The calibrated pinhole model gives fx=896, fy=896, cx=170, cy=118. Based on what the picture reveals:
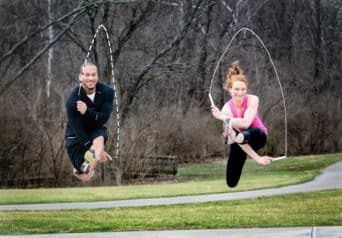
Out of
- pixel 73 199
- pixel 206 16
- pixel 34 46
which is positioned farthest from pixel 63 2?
pixel 206 16

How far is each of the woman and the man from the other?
1.12 metres

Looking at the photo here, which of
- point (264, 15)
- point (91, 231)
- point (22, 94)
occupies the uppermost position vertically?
point (264, 15)

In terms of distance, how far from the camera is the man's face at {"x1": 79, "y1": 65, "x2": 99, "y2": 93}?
897cm

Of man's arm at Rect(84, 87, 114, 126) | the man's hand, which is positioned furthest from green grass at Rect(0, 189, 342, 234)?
the man's hand

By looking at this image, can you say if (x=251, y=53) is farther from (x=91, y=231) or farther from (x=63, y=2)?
(x=63, y=2)

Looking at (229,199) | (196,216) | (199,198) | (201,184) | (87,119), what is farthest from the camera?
(229,199)

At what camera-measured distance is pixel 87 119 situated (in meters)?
8.91

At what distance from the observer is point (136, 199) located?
49.9 ft

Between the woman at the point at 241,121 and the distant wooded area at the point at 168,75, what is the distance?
0.83 metres

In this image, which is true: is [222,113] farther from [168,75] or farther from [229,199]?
[229,199]

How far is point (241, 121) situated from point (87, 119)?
153cm

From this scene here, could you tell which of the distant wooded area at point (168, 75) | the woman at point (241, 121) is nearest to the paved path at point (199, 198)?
the distant wooded area at point (168, 75)

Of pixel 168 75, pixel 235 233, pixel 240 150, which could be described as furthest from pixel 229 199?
pixel 240 150

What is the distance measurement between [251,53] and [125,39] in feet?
10.9
